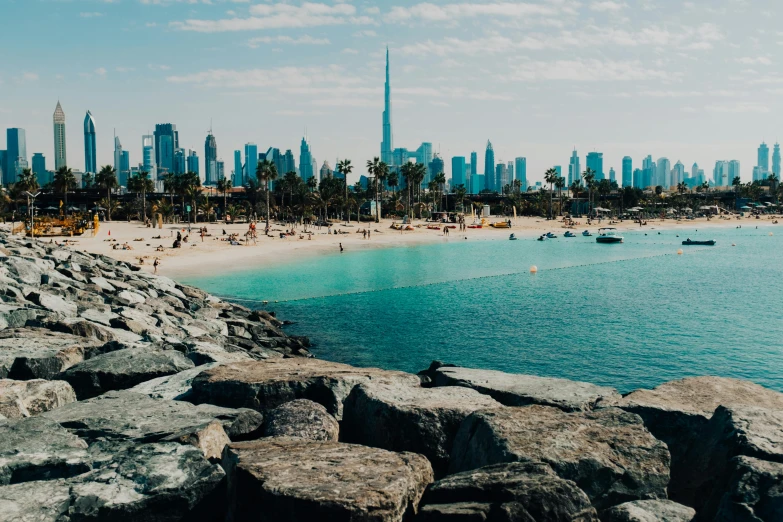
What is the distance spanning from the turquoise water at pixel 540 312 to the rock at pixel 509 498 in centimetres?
1421

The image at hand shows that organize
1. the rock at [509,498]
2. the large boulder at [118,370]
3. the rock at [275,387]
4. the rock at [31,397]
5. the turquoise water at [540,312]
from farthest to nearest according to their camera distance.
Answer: the turquoise water at [540,312]
the large boulder at [118,370]
the rock at [275,387]
the rock at [31,397]
the rock at [509,498]

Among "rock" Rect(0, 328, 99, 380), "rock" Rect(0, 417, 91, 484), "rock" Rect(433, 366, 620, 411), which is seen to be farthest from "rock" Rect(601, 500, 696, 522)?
"rock" Rect(0, 328, 99, 380)

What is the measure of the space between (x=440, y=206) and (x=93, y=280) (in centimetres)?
13184

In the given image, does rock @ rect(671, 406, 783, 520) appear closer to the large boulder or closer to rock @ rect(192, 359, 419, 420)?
rock @ rect(192, 359, 419, 420)

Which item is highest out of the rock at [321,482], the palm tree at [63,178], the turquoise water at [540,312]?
the palm tree at [63,178]

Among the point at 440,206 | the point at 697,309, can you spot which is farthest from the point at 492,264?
the point at 440,206

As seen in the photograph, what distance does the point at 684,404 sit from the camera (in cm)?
912

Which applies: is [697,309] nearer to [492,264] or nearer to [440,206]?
[492,264]

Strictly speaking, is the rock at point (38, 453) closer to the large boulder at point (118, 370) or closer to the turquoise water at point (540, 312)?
the large boulder at point (118, 370)

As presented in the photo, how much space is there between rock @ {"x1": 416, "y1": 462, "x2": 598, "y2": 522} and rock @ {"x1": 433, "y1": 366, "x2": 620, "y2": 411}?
3234mm

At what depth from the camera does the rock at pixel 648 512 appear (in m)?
6.13

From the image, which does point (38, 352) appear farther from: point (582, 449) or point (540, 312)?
point (540, 312)

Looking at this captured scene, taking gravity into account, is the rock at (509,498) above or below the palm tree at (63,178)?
below

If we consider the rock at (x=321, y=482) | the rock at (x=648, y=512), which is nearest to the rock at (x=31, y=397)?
the rock at (x=321, y=482)
